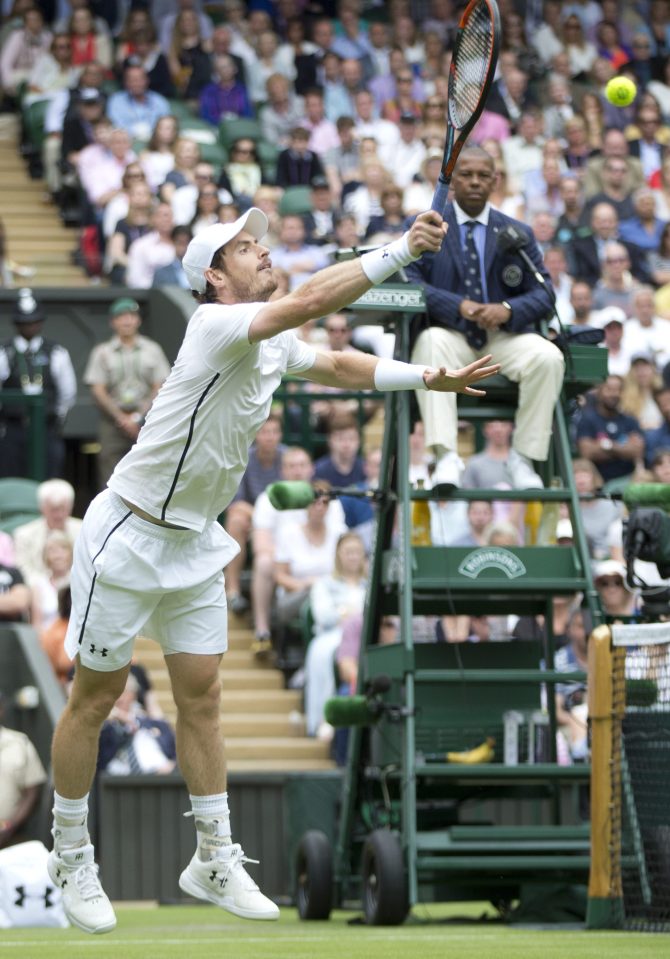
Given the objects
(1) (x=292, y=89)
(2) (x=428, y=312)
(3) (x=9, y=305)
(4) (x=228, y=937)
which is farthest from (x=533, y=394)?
(1) (x=292, y=89)

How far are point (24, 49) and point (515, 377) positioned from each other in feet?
39.3

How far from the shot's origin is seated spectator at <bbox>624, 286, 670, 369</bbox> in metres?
17.2

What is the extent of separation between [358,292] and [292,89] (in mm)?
15335

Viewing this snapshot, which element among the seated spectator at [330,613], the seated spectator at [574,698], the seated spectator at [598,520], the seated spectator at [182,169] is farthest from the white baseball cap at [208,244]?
the seated spectator at [182,169]

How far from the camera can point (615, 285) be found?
17781 mm

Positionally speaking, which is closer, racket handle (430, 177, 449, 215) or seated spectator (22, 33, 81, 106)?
racket handle (430, 177, 449, 215)

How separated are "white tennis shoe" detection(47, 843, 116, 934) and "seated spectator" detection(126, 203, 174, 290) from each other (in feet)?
33.8

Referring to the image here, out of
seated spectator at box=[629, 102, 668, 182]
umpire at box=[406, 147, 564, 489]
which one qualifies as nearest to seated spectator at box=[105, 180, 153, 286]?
seated spectator at box=[629, 102, 668, 182]

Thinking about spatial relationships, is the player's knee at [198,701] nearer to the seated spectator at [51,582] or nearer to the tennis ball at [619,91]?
the tennis ball at [619,91]

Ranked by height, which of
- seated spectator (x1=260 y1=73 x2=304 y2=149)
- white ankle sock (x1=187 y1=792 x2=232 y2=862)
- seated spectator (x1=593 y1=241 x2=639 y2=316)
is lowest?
white ankle sock (x1=187 y1=792 x2=232 y2=862)

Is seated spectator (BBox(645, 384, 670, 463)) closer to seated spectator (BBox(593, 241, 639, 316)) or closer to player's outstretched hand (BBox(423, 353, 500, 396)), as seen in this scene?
seated spectator (BBox(593, 241, 639, 316))

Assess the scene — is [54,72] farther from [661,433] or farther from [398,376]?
[398,376]

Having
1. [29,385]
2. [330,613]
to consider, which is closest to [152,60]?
[29,385]

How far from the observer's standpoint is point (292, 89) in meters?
21.2
